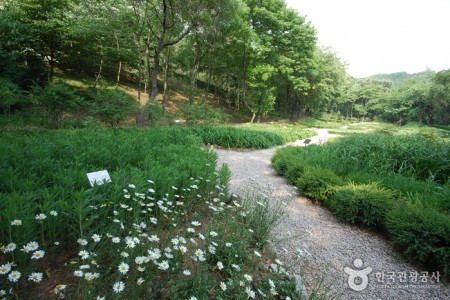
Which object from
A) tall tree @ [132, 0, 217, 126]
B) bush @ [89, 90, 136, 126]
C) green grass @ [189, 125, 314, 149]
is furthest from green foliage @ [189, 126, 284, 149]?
tall tree @ [132, 0, 217, 126]

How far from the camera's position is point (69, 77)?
60.4ft

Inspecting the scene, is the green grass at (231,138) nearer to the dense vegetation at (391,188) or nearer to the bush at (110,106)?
the dense vegetation at (391,188)

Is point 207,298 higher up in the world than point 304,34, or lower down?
lower down

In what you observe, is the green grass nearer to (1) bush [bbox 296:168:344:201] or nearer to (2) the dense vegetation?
(2) the dense vegetation

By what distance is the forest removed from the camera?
403 inches

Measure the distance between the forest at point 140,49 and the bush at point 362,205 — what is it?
8.34m

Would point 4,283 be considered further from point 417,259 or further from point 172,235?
point 417,259

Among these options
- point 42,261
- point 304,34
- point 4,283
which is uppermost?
point 304,34

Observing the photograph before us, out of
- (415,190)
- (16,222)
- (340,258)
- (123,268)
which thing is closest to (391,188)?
(415,190)

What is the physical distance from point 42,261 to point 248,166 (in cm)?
578

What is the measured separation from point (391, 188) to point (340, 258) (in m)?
2.28

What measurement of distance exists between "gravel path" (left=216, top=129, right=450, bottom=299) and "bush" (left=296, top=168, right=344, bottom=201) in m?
0.27

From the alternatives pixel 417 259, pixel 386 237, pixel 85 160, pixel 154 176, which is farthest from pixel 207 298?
pixel 386 237

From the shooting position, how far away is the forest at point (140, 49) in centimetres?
1024
